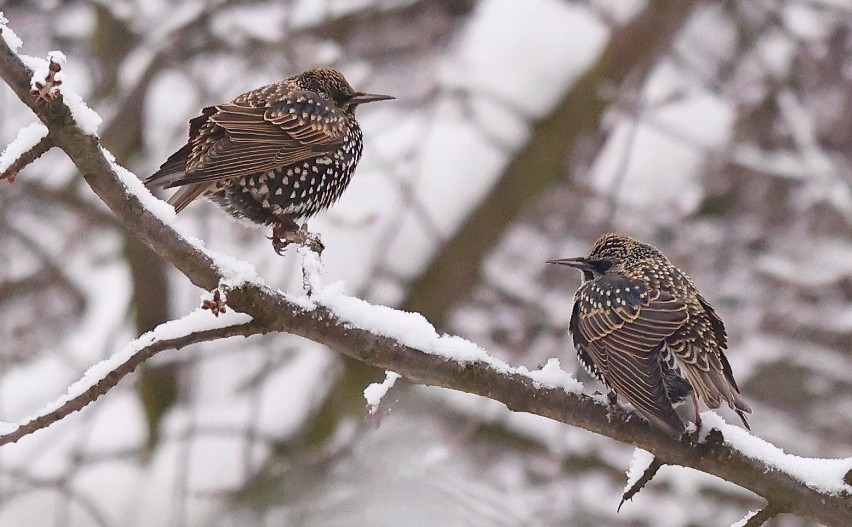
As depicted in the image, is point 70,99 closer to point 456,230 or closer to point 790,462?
point 790,462

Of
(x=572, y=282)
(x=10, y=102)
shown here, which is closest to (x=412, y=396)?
(x=572, y=282)

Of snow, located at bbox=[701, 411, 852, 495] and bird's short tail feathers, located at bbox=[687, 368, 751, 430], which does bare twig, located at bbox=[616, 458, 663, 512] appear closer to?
snow, located at bbox=[701, 411, 852, 495]

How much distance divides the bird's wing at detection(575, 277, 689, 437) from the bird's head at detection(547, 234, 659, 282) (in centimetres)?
25

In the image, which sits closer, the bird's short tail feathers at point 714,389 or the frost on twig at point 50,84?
the frost on twig at point 50,84

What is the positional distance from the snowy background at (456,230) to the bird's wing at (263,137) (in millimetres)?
2081

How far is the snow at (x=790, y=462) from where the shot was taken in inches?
109

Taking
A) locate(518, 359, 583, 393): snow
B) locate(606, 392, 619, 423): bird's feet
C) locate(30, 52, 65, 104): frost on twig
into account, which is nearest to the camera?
locate(30, 52, 65, 104): frost on twig

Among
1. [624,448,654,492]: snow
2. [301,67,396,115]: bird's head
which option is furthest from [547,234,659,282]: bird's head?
[624,448,654,492]: snow

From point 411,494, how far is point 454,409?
Answer: 4926 millimetres

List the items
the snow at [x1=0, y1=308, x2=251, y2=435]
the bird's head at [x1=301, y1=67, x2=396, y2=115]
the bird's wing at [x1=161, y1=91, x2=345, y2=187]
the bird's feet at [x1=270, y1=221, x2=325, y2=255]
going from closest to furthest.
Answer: the snow at [x1=0, y1=308, x2=251, y2=435], the bird's feet at [x1=270, y1=221, x2=325, y2=255], the bird's wing at [x1=161, y1=91, x2=345, y2=187], the bird's head at [x1=301, y1=67, x2=396, y2=115]

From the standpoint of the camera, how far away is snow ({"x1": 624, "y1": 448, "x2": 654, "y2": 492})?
9.08 feet

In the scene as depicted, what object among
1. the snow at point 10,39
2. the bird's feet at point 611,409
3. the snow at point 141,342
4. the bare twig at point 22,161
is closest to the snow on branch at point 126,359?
the snow at point 141,342

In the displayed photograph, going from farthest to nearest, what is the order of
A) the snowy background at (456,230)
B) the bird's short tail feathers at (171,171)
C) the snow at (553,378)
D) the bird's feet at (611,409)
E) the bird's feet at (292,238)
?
the snowy background at (456,230) → the bird's short tail feathers at (171,171) → the bird's feet at (292,238) → the bird's feet at (611,409) → the snow at (553,378)

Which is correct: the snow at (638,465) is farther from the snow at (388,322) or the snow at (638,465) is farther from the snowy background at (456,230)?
the snowy background at (456,230)
